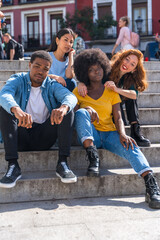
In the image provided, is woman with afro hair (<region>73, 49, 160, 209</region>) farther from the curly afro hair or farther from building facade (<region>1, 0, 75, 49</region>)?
building facade (<region>1, 0, 75, 49</region>)

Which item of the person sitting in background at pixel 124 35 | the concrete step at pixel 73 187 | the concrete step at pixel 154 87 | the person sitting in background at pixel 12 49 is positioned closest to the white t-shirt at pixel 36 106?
the concrete step at pixel 73 187

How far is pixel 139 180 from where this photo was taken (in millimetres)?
2992

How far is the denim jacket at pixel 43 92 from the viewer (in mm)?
2861

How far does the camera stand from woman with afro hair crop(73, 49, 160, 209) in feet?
9.17

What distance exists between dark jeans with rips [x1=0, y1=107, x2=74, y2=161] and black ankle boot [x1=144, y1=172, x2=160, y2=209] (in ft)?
2.39

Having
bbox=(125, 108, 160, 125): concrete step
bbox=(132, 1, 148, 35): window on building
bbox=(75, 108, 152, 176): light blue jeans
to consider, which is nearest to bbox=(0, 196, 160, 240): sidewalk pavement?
bbox=(75, 108, 152, 176): light blue jeans

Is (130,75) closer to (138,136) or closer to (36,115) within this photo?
(138,136)

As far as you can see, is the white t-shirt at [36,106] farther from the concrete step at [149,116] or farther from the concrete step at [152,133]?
the concrete step at [149,116]

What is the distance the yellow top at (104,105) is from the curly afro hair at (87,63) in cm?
24

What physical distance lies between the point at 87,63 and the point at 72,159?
103 cm

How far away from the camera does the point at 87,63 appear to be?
134 inches

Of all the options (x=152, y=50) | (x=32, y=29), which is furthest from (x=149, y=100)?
(x=32, y=29)

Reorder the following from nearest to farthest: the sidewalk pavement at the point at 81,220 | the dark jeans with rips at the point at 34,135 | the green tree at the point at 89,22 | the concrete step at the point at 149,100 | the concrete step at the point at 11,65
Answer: the sidewalk pavement at the point at 81,220
the dark jeans with rips at the point at 34,135
the concrete step at the point at 149,100
the concrete step at the point at 11,65
the green tree at the point at 89,22

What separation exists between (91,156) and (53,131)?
42 cm
